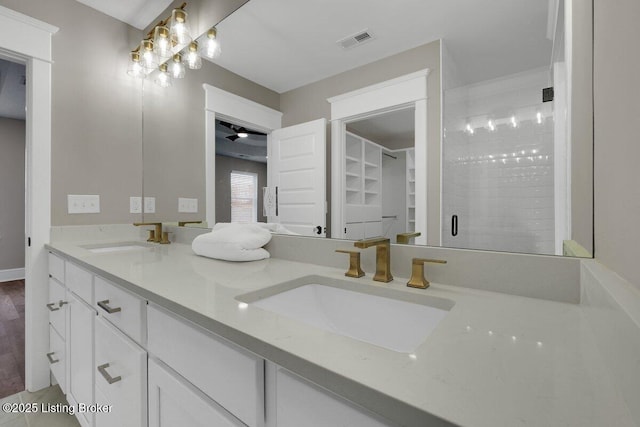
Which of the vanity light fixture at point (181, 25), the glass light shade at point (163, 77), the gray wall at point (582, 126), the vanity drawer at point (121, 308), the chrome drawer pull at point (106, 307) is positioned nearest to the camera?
the gray wall at point (582, 126)

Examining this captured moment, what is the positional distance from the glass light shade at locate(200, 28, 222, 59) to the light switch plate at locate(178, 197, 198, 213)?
0.80 metres

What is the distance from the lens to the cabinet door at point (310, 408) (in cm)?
37

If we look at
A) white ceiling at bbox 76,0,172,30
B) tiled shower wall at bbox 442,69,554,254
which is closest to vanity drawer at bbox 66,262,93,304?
tiled shower wall at bbox 442,69,554,254

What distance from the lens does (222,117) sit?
1530 mm

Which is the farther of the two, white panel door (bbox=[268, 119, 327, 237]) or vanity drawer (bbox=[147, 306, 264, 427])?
white panel door (bbox=[268, 119, 327, 237])

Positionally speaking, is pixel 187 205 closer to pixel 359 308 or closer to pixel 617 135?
pixel 359 308

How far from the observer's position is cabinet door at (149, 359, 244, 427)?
56 centimetres

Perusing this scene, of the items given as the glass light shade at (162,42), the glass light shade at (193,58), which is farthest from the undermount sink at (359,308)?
the glass light shade at (162,42)

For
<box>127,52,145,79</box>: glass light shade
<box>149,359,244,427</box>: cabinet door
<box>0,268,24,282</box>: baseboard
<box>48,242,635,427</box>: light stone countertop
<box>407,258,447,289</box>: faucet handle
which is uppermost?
<box>127,52,145,79</box>: glass light shade

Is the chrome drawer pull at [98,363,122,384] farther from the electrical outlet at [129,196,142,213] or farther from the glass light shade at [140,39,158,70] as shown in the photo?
the glass light shade at [140,39,158,70]

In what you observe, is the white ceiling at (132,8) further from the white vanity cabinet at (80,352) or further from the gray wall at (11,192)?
the gray wall at (11,192)

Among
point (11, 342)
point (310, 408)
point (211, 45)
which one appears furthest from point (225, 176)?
point (11, 342)

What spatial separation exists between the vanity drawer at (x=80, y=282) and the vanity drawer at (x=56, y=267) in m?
0.13

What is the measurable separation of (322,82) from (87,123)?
1654 millimetres
